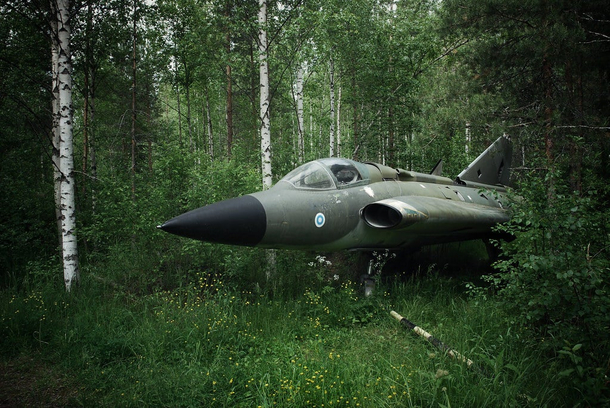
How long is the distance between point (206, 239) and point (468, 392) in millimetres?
3196

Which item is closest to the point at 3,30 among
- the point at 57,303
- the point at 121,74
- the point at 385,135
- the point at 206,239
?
the point at 121,74

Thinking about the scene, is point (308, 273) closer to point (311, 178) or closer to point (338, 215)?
point (338, 215)

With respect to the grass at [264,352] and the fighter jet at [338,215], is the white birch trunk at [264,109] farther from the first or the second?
the grass at [264,352]

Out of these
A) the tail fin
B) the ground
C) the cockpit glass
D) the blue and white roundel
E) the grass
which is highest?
the tail fin

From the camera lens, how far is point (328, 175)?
561cm

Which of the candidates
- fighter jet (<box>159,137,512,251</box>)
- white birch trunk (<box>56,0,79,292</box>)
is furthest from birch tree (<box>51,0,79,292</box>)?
fighter jet (<box>159,137,512,251</box>)

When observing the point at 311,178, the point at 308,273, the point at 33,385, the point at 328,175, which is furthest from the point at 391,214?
the point at 33,385

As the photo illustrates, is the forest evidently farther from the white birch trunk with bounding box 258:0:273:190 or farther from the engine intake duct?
the engine intake duct

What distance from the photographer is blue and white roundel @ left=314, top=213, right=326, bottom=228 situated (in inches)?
206

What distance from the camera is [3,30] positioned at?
30.9ft

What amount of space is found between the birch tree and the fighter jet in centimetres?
261

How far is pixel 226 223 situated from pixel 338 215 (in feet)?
5.55

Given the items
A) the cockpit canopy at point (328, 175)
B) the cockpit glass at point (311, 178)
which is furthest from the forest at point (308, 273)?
the cockpit glass at point (311, 178)

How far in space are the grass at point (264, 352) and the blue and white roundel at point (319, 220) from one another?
3.90ft
